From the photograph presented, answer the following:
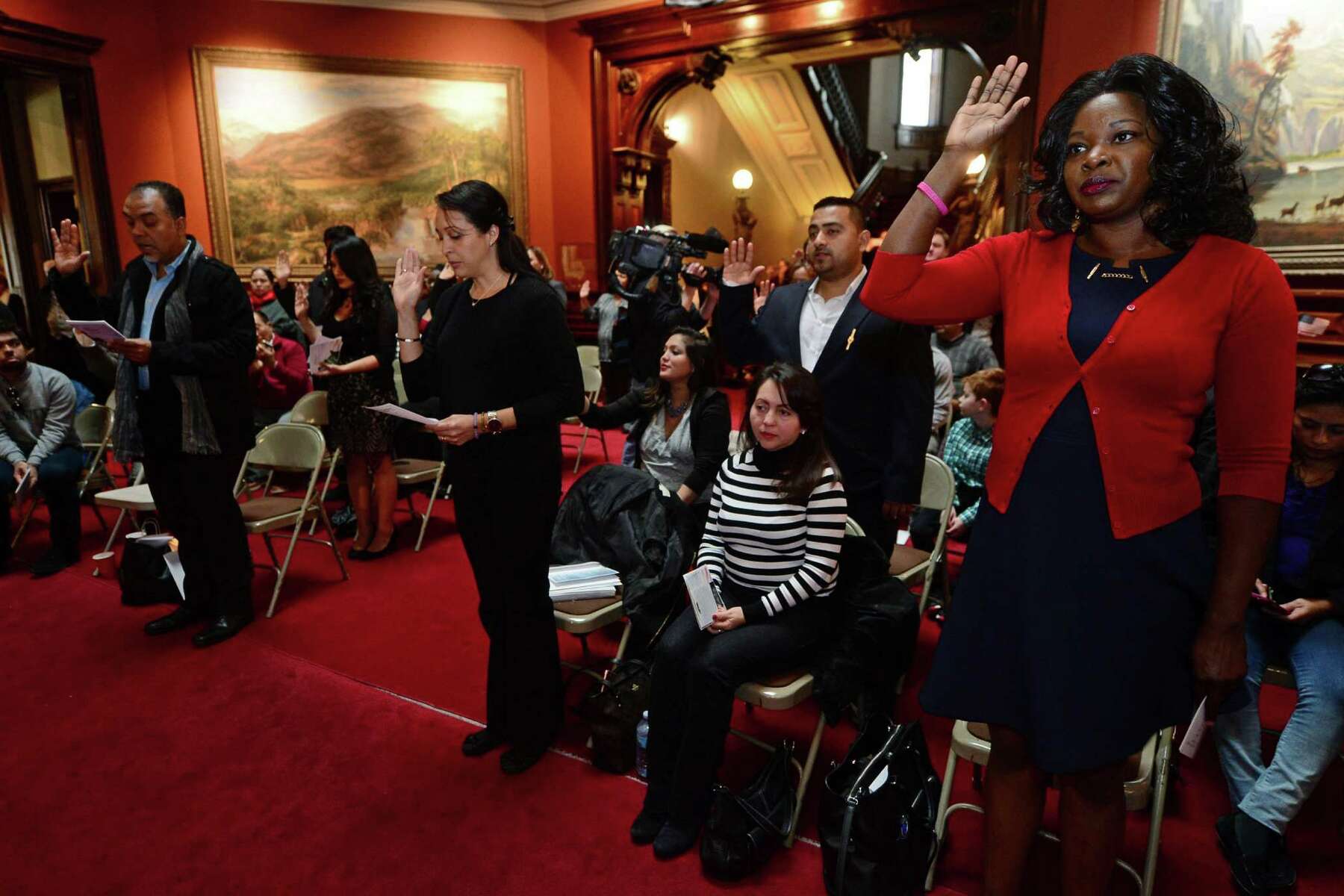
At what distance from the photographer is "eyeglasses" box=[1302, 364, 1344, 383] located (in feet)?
7.52

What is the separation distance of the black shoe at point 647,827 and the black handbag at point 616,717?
0.94ft

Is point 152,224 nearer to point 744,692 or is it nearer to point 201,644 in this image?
point 201,644

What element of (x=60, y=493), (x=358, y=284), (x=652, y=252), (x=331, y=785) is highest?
(x=652, y=252)

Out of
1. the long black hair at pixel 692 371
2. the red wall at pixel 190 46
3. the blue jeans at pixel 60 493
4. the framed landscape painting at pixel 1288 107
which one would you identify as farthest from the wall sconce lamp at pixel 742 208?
the blue jeans at pixel 60 493

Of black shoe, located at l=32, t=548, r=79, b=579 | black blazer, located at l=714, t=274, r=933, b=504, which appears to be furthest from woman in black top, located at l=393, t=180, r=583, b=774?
black shoe, located at l=32, t=548, r=79, b=579

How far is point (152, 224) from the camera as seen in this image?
316cm

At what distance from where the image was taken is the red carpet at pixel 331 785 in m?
2.20

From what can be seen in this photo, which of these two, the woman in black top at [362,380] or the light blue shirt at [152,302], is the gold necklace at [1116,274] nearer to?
the light blue shirt at [152,302]

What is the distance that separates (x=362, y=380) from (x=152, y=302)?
3.82ft

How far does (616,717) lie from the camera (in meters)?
2.57

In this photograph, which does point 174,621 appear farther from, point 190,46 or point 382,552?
point 190,46

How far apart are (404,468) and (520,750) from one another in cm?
258

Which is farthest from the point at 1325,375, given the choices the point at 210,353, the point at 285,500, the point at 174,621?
the point at 174,621

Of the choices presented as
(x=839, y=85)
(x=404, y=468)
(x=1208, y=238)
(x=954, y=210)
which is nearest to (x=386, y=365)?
(x=404, y=468)
